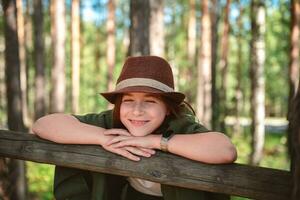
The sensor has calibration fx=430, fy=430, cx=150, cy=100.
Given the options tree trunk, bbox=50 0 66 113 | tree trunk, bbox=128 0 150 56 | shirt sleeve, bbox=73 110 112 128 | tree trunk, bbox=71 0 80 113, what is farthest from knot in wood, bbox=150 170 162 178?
tree trunk, bbox=71 0 80 113

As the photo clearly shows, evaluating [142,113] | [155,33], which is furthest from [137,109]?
[155,33]

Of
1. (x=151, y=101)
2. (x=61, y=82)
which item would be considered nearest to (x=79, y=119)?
(x=151, y=101)

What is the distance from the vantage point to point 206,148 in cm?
191

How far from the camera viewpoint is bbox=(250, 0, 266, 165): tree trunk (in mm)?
10148

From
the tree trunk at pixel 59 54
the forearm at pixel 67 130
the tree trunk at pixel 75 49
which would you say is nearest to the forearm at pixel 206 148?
the forearm at pixel 67 130

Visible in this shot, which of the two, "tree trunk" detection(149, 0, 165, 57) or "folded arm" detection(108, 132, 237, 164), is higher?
"tree trunk" detection(149, 0, 165, 57)

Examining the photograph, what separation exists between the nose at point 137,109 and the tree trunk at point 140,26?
3368mm

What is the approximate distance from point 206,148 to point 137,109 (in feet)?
1.31

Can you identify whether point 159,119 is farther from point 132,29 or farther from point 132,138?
point 132,29

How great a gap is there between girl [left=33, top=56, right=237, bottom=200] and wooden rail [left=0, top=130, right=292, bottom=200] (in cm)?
4

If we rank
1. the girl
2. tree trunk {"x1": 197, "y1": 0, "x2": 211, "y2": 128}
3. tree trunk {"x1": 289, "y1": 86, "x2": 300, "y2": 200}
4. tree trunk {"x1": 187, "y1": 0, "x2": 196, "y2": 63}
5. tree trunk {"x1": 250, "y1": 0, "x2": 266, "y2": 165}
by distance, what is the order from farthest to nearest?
tree trunk {"x1": 187, "y1": 0, "x2": 196, "y2": 63}, tree trunk {"x1": 197, "y1": 0, "x2": 211, "y2": 128}, tree trunk {"x1": 250, "y1": 0, "x2": 266, "y2": 165}, the girl, tree trunk {"x1": 289, "y1": 86, "x2": 300, "y2": 200}

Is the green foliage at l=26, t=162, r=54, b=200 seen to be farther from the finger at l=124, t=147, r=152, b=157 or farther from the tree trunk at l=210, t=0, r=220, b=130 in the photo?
the finger at l=124, t=147, r=152, b=157

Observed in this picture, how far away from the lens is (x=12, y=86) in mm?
4504

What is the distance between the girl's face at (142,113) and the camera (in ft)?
6.89
